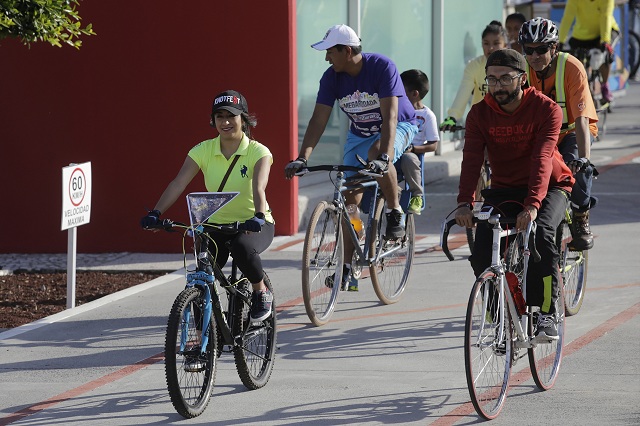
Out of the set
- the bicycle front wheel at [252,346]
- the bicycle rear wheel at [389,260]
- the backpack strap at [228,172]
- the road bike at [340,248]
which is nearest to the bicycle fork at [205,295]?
the bicycle front wheel at [252,346]

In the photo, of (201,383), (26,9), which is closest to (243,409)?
(201,383)

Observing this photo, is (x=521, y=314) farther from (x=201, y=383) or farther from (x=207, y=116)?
(x=207, y=116)

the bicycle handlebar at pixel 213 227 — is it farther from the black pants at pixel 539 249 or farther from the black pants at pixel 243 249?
the black pants at pixel 539 249

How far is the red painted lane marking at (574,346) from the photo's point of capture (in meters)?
6.39

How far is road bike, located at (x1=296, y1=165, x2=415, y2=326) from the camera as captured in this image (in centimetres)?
841

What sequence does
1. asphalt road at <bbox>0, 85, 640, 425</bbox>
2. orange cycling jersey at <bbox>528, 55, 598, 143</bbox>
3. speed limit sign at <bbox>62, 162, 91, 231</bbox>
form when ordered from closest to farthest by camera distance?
asphalt road at <bbox>0, 85, 640, 425</bbox>, orange cycling jersey at <bbox>528, 55, 598, 143</bbox>, speed limit sign at <bbox>62, 162, 91, 231</bbox>

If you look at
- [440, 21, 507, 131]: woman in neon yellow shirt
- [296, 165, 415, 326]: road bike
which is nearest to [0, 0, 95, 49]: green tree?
[296, 165, 415, 326]: road bike

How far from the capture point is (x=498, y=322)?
630cm

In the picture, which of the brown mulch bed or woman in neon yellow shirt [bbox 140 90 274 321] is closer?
woman in neon yellow shirt [bbox 140 90 274 321]

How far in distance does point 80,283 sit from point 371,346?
3.56 metres

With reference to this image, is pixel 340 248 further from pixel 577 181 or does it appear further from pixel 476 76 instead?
pixel 476 76

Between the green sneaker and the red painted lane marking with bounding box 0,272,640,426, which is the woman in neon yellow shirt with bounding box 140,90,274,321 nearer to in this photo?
the red painted lane marking with bounding box 0,272,640,426

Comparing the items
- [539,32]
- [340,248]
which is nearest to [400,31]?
[340,248]

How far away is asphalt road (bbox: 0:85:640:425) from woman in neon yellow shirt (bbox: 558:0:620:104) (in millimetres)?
8201
